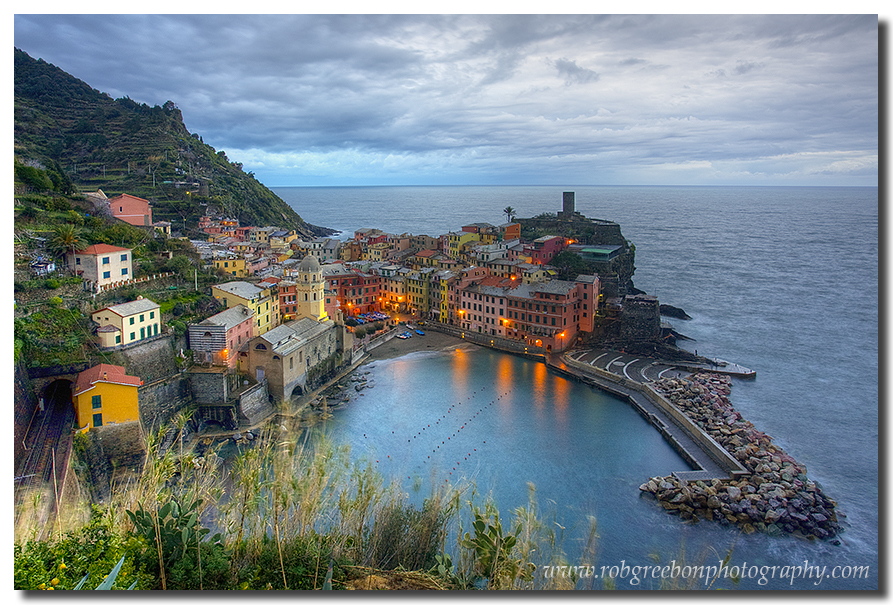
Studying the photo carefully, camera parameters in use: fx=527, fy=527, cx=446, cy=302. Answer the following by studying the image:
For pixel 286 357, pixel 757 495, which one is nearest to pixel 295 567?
pixel 757 495

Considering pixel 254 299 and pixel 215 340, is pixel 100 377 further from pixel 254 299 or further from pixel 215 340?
pixel 254 299

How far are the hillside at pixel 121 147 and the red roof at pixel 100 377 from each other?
2153cm

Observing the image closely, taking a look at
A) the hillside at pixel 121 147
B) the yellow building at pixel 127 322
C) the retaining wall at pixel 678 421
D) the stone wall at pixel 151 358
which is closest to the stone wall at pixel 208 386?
the stone wall at pixel 151 358

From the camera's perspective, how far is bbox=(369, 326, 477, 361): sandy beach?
78.4ft

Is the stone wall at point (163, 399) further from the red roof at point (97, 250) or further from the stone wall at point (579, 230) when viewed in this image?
the stone wall at point (579, 230)

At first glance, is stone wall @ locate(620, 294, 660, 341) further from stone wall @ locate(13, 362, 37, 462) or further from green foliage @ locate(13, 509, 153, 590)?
green foliage @ locate(13, 509, 153, 590)

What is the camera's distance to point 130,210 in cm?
2270

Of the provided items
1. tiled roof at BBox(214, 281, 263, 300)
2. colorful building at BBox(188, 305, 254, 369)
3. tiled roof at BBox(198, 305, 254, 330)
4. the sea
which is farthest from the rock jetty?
tiled roof at BBox(214, 281, 263, 300)

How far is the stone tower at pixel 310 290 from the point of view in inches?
800

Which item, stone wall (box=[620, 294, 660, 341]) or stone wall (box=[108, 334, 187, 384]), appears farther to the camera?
stone wall (box=[620, 294, 660, 341])

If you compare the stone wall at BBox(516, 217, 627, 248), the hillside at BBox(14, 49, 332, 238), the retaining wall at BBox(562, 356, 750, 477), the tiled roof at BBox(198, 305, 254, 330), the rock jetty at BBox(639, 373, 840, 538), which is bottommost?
the rock jetty at BBox(639, 373, 840, 538)

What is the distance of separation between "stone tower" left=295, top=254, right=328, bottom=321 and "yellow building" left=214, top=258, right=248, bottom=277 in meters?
4.57

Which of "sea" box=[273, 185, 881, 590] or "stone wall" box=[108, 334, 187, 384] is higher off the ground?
"stone wall" box=[108, 334, 187, 384]

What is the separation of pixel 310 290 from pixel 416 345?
250 inches
